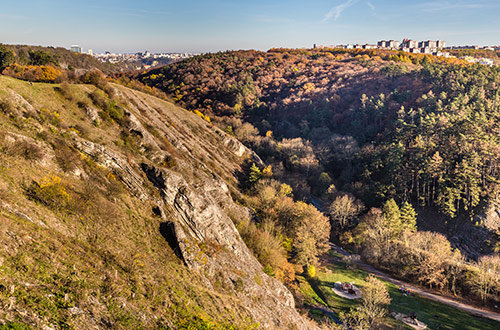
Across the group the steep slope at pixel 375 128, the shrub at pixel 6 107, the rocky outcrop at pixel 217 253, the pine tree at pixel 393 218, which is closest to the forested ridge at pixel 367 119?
the steep slope at pixel 375 128

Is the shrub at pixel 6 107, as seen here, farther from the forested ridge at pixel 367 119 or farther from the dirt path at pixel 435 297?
the forested ridge at pixel 367 119

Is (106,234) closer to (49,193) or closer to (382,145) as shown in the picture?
(49,193)

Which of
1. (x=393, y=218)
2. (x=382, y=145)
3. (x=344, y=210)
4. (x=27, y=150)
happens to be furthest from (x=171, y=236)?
(x=382, y=145)

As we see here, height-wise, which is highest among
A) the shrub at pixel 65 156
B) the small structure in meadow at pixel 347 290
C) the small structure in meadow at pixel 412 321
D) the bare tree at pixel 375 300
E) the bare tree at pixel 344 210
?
the shrub at pixel 65 156

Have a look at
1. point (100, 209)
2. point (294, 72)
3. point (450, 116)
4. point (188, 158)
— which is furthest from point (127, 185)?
point (294, 72)

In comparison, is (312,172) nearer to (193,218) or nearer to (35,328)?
(193,218)

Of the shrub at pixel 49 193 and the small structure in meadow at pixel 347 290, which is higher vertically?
the shrub at pixel 49 193

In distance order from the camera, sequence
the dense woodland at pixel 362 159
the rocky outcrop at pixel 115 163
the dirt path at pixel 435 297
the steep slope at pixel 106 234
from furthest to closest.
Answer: the dense woodland at pixel 362 159, the dirt path at pixel 435 297, the rocky outcrop at pixel 115 163, the steep slope at pixel 106 234
